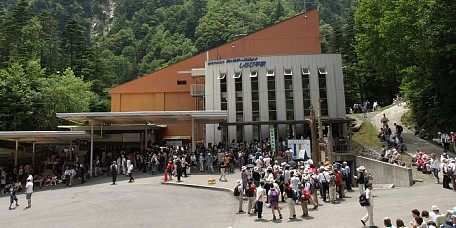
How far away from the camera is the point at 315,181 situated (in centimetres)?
1544

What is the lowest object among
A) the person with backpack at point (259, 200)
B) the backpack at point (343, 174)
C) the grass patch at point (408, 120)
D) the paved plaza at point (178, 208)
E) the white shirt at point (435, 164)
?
the paved plaza at point (178, 208)

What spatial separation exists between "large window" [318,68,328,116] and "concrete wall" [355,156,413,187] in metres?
8.36

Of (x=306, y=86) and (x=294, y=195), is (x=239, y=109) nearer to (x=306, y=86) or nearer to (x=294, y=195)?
(x=306, y=86)

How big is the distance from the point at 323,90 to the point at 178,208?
72.6ft

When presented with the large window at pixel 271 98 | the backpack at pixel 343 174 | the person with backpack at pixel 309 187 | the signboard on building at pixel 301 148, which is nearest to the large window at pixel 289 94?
the large window at pixel 271 98

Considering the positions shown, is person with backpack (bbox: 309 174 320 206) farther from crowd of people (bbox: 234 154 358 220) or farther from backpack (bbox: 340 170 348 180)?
backpack (bbox: 340 170 348 180)

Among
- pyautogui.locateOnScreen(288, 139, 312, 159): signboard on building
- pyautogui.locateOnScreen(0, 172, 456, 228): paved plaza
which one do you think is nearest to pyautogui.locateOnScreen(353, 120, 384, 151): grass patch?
pyautogui.locateOnScreen(288, 139, 312, 159): signboard on building

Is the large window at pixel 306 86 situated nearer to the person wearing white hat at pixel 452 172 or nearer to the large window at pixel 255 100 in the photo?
the large window at pixel 255 100

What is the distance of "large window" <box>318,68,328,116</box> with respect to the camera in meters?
34.4

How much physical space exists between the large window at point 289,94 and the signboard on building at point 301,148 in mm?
8993

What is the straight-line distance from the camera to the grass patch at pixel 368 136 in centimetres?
3061

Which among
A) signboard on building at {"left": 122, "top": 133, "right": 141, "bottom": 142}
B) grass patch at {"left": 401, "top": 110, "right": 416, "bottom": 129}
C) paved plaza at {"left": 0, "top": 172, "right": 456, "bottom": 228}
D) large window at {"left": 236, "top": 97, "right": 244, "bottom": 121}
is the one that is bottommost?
paved plaza at {"left": 0, "top": 172, "right": 456, "bottom": 228}

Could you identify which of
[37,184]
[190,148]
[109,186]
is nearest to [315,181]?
[109,186]

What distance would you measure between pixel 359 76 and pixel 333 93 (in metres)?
21.3
